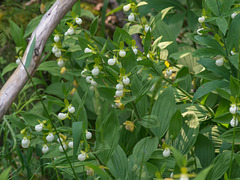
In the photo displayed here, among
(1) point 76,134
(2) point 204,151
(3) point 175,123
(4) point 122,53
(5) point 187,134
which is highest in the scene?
(4) point 122,53

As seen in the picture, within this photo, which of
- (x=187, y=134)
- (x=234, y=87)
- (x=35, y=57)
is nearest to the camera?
(x=234, y=87)

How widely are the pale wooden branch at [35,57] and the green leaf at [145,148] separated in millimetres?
608

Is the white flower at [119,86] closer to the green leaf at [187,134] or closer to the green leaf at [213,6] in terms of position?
the green leaf at [187,134]

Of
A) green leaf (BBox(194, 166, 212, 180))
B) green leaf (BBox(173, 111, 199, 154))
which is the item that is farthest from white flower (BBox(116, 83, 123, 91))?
green leaf (BBox(194, 166, 212, 180))

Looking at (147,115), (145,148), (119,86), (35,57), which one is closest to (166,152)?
(145,148)

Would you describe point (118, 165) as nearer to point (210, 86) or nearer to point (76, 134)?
point (76, 134)

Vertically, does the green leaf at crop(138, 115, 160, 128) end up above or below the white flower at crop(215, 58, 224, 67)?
below

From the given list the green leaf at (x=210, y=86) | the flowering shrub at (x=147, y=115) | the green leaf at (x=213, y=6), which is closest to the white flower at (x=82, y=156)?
the flowering shrub at (x=147, y=115)

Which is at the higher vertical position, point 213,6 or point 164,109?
point 213,6

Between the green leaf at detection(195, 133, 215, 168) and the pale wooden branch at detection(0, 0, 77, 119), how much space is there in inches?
32.8

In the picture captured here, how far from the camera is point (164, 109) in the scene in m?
1.34

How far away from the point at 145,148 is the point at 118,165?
0.41 ft

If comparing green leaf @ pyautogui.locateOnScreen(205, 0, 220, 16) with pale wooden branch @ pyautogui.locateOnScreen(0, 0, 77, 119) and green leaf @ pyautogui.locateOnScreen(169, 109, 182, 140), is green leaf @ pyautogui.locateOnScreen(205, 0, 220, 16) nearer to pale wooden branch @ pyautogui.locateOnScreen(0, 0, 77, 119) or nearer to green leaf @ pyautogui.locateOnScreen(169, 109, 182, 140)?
green leaf @ pyautogui.locateOnScreen(169, 109, 182, 140)

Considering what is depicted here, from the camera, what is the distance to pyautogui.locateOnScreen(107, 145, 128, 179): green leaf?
48.4 inches
